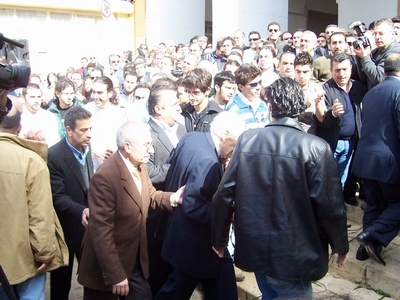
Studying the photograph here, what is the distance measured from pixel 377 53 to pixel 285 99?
2.64m

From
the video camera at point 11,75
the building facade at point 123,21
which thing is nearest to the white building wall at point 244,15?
the building facade at point 123,21

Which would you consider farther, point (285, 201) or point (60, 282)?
point (60, 282)

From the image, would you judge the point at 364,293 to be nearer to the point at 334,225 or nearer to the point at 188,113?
the point at 334,225

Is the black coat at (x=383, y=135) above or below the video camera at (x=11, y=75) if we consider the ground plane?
below

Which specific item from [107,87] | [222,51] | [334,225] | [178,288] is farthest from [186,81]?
[222,51]

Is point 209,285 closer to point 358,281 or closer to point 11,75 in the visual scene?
point 358,281

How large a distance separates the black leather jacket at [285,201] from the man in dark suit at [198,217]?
23 centimetres

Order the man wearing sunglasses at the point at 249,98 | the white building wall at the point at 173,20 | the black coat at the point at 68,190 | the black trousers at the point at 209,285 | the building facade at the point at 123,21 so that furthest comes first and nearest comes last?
1. the white building wall at the point at 173,20
2. the building facade at the point at 123,21
3. the man wearing sunglasses at the point at 249,98
4. the black coat at the point at 68,190
5. the black trousers at the point at 209,285

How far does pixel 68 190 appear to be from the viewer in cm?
342

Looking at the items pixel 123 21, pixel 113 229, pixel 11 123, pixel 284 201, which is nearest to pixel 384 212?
pixel 284 201

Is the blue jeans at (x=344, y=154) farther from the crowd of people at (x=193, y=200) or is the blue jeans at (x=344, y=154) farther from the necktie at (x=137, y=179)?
the necktie at (x=137, y=179)

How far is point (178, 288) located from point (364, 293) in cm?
165

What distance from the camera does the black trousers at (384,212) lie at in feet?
12.0

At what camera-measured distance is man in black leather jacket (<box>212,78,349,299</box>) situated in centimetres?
252
